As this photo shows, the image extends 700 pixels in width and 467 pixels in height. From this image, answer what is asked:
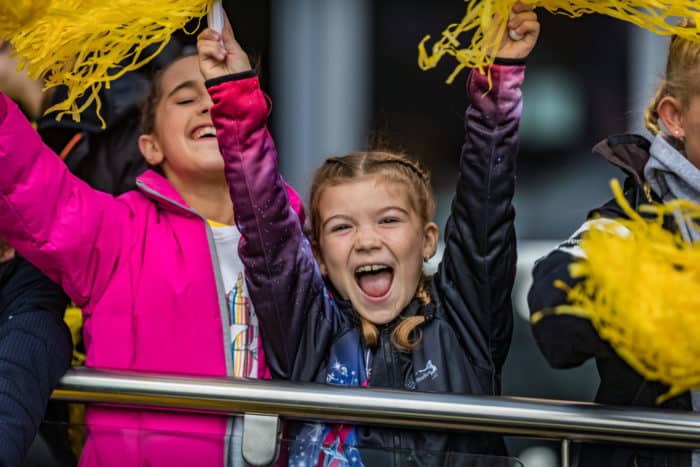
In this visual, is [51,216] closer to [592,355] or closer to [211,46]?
[211,46]

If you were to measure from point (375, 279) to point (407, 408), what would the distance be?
17.0 inches

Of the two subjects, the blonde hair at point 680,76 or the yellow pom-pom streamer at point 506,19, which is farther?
the blonde hair at point 680,76

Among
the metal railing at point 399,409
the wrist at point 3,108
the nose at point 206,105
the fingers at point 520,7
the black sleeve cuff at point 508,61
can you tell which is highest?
the fingers at point 520,7

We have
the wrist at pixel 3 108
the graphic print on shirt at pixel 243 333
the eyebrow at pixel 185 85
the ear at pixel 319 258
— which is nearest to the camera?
the wrist at pixel 3 108

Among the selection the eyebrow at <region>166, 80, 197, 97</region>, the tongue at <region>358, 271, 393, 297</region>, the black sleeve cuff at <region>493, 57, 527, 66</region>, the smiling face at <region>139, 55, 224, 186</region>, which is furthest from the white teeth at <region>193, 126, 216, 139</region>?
the black sleeve cuff at <region>493, 57, 527, 66</region>

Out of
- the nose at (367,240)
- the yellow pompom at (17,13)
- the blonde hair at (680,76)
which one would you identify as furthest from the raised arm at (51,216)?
the blonde hair at (680,76)

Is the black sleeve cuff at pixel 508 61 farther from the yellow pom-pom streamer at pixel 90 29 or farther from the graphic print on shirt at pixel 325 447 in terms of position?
the graphic print on shirt at pixel 325 447

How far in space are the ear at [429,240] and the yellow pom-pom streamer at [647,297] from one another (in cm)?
65

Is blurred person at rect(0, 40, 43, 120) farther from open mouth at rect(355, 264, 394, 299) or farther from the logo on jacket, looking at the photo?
the logo on jacket

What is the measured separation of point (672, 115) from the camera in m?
2.08

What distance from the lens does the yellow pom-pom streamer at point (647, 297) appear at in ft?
5.04

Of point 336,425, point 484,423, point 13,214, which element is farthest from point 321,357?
point 13,214

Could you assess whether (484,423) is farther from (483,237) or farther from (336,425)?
(483,237)

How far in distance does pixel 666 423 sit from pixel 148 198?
1111 millimetres
